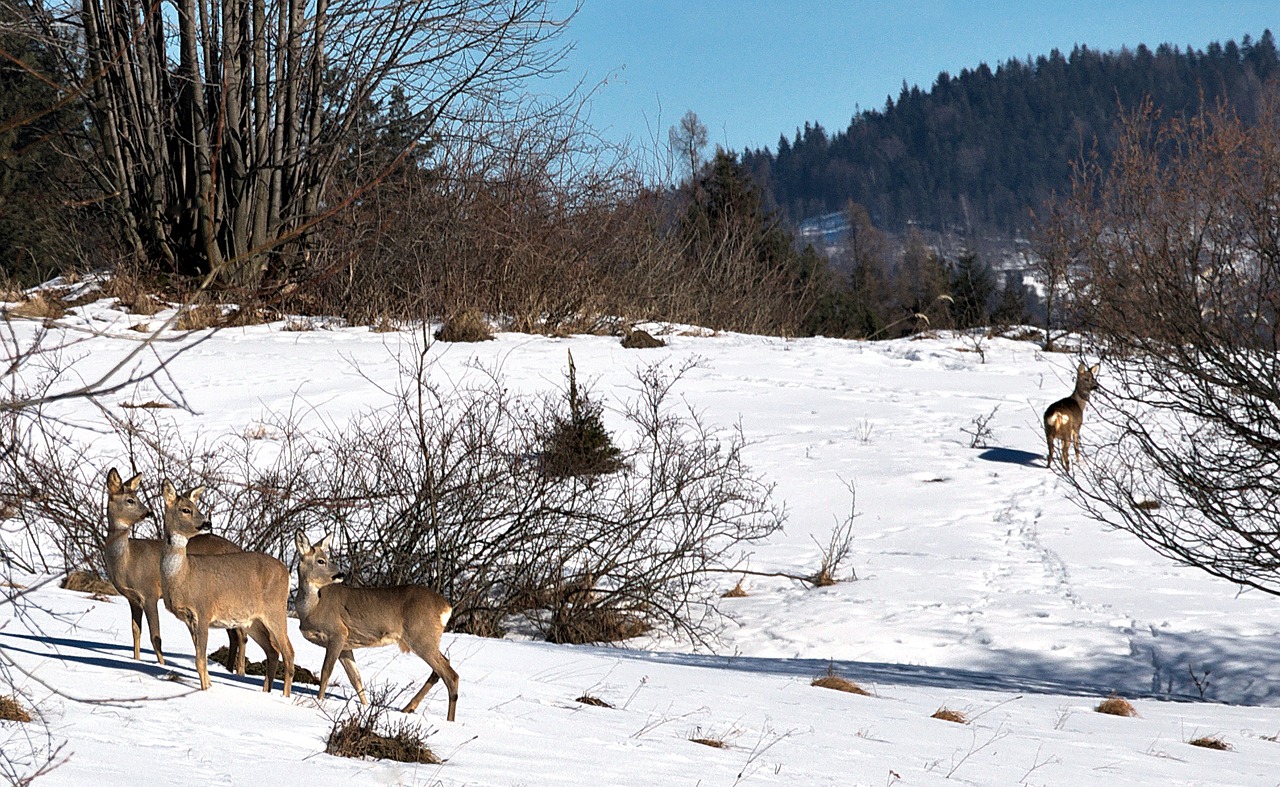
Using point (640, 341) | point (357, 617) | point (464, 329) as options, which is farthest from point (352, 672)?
point (640, 341)

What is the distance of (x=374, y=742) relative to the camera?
4379mm

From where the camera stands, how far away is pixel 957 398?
1959cm

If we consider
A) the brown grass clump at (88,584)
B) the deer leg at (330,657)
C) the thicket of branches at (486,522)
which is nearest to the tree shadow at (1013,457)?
the thicket of branches at (486,522)

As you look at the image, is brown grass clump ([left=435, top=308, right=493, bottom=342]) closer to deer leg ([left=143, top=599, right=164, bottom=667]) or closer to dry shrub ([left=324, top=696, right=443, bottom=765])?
deer leg ([left=143, top=599, right=164, bottom=667])

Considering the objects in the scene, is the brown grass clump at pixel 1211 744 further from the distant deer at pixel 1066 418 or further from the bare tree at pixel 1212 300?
the distant deer at pixel 1066 418

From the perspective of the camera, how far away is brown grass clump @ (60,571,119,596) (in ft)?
27.4

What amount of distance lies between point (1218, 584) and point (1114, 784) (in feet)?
23.6

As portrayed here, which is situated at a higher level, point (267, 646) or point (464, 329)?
point (464, 329)

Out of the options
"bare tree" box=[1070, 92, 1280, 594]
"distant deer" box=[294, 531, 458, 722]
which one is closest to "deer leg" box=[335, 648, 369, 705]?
"distant deer" box=[294, 531, 458, 722]

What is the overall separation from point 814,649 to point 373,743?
A: 6.41 metres

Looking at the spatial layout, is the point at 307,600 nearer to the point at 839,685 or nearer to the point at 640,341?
the point at 839,685

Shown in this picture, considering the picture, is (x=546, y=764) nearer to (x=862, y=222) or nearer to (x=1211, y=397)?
(x=1211, y=397)

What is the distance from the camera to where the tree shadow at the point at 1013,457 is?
53.6ft

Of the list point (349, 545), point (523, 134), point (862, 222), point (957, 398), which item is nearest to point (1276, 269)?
point (349, 545)
